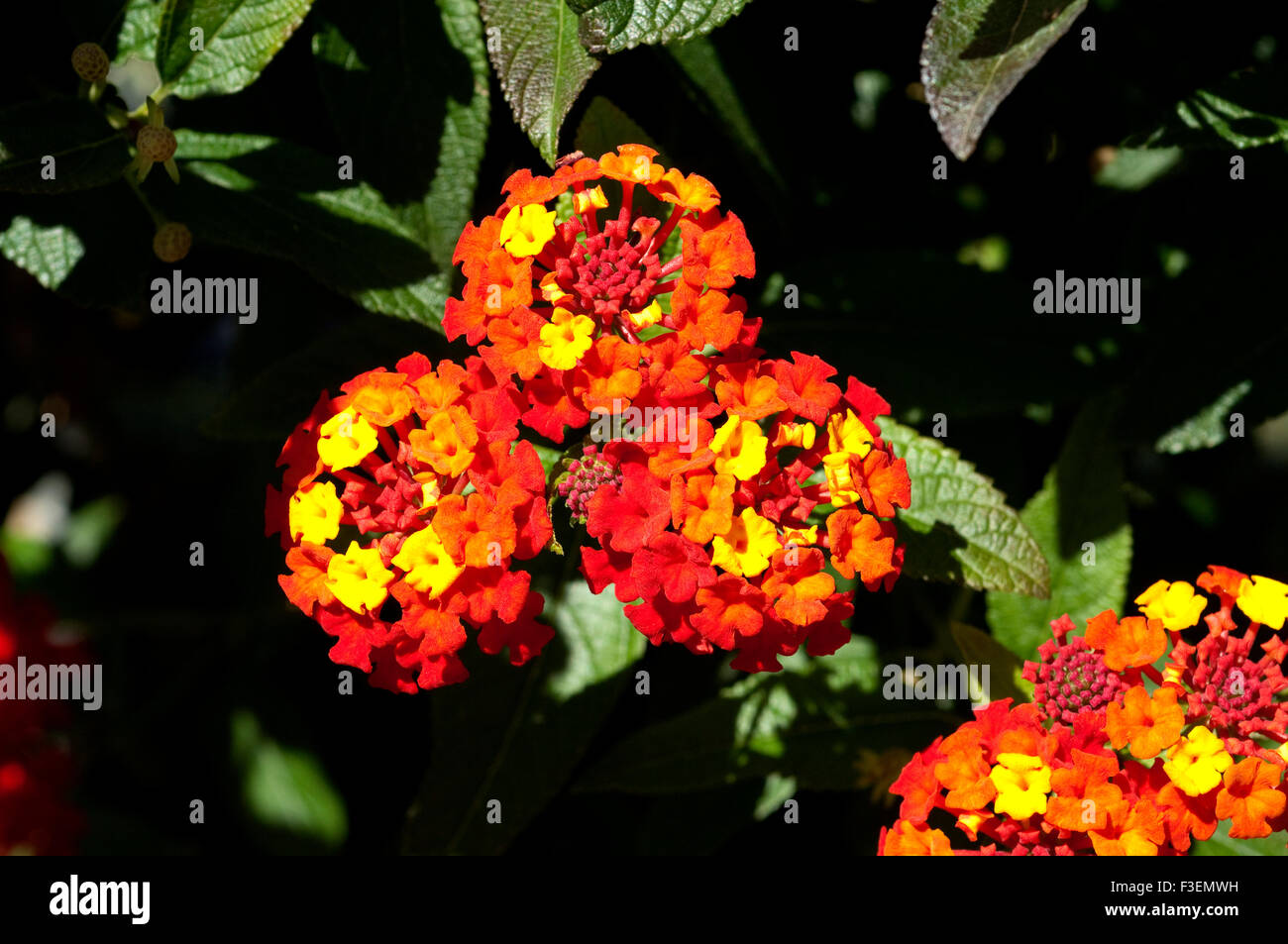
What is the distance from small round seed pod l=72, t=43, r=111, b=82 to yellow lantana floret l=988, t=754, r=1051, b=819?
1.42 metres

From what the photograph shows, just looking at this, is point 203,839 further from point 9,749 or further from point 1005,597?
point 1005,597

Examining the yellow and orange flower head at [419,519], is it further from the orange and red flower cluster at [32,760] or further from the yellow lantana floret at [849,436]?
the orange and red flower cluster at [32,760]

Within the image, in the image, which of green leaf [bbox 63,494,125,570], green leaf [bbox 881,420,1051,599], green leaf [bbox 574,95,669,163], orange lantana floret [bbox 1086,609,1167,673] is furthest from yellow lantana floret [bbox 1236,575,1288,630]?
green leaf [bbox 63,494,125,570]

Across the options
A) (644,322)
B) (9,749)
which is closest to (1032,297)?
(644,322)

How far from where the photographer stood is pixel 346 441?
1.46 meters

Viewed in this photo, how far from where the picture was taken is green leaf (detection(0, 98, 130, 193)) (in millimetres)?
1523

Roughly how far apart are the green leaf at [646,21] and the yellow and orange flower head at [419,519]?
227mm

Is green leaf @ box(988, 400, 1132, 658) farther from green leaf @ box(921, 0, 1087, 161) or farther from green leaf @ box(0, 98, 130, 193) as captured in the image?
green leaf @ box(0, 98, 130, 193)

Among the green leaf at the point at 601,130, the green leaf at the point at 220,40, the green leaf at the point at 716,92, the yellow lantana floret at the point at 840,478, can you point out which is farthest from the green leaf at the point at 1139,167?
the green leaf at the point at 220,40

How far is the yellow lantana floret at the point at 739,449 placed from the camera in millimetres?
1358

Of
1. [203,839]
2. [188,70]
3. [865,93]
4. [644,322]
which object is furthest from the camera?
[203,839]

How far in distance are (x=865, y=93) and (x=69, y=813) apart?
6.82ft

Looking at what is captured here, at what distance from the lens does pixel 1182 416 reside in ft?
6.19

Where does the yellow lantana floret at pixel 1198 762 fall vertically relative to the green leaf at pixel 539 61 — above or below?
below
